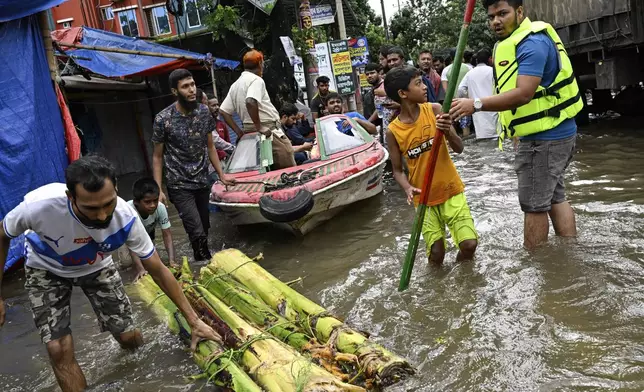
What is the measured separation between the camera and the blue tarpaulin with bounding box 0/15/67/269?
6242mm

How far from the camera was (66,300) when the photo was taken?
3494mm

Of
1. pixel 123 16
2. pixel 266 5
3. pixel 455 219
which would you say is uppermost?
pixel 123 16

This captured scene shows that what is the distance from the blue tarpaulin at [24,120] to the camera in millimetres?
6242

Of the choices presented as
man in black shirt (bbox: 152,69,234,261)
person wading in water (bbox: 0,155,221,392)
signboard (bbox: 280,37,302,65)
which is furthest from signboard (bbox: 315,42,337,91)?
person wading in water (bbox: 0,155,221,392)

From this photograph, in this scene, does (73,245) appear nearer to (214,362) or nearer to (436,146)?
(214,362)

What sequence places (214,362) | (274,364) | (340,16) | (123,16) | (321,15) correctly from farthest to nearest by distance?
(123,16) < (340,16) < (321,15) < (214,362) < (274,364)

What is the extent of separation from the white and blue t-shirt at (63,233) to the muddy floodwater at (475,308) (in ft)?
2.81

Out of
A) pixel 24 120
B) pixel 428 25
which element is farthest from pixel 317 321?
pixel 428 25

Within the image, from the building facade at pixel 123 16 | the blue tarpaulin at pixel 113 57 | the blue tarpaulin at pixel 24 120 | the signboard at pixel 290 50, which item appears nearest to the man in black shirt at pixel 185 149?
the blue tarpaulin at pixel 24 120

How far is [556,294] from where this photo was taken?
3.78 metres

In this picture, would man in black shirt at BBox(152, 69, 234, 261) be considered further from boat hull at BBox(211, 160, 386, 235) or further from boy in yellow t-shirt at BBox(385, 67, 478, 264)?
boy in yellow t-shirt at BBox(385, 67, 478, 264)

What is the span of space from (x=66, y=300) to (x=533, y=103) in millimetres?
3367

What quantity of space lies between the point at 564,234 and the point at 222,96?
12956 mm

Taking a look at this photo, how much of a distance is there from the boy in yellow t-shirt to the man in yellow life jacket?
0.47m
